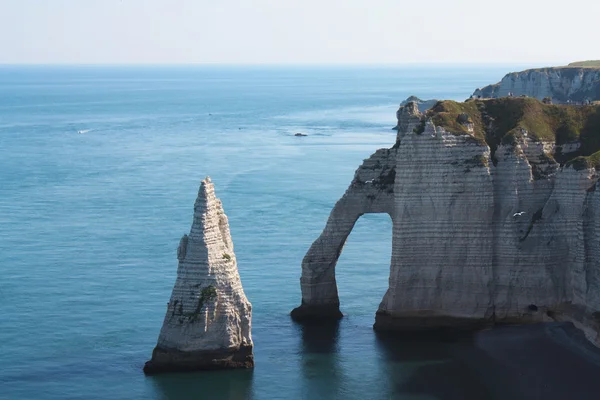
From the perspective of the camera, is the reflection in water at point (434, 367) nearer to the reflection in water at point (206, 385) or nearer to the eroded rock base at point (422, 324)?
the eroded rock base at point (422, 324)

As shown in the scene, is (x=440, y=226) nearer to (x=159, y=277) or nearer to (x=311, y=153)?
(x=159, y=277)

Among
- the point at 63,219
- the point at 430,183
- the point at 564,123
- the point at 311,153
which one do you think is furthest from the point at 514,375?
the point at 311,153

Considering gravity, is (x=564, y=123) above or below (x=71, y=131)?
above

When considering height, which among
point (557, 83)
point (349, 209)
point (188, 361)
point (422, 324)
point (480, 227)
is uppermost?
point (557, 83)

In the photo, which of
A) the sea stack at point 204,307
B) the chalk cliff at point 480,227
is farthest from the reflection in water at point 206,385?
the chalk cliff at point 480,227

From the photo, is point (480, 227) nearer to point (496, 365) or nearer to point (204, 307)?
point (496, 365)

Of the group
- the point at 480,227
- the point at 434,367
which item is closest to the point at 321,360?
the point at 434,367

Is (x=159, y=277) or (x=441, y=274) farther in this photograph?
(x=159, y=277)
